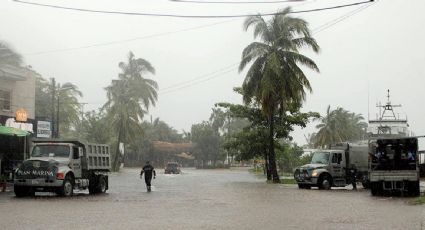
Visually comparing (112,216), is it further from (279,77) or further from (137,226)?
(279,77)

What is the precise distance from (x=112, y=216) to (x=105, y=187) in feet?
39.3

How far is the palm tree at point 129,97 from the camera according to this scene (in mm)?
71125

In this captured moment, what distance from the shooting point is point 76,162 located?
2355cm

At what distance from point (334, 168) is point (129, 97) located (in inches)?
1739

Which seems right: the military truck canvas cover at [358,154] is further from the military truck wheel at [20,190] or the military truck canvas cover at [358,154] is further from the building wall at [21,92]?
the building wall at [21,92]

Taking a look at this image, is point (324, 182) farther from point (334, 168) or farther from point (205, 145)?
point (205, 145)

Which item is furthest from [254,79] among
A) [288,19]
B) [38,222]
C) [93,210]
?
[38,222]

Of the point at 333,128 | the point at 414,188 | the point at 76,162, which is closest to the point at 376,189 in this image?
the point at 414,188

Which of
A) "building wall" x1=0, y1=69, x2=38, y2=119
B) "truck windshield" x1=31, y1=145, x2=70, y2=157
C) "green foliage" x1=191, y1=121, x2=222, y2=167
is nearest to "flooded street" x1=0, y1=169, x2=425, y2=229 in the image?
"truck windshield" x1=31, y1=145, x2=70, y2=157

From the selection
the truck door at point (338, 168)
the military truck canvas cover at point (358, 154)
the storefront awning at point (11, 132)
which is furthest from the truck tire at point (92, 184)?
the military truck canvas cover at point (358, 154)

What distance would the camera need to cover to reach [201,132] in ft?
351

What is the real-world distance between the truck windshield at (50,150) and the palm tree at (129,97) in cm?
4679

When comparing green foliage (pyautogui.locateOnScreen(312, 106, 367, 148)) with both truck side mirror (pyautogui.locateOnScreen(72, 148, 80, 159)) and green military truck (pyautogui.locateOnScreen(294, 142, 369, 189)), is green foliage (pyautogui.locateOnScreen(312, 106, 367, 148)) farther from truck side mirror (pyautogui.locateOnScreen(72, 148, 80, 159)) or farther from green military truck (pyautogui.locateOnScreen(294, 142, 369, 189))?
truck side mirror (pyautogui.locateOnScreen(72, 148, 80, 159))

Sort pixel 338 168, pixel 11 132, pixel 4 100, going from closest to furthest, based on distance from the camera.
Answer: pixel 11 132
pixel 338 168
pixel 4 100
